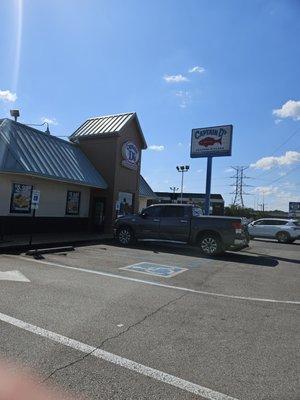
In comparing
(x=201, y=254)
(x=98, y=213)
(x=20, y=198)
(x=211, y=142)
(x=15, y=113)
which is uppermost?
(x=15, y=113)

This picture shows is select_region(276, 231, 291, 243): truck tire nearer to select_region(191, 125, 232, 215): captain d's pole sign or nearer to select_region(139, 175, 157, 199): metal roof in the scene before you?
select_region(191, 125, 232, 215): captain d's pole sign

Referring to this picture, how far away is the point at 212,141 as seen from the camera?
2597cm

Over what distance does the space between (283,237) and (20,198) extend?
17.5m

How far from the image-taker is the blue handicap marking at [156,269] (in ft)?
37.7

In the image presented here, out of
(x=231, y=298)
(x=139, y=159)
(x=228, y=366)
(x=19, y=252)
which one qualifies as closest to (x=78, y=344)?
(x=228, y=366)

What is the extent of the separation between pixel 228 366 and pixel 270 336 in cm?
152

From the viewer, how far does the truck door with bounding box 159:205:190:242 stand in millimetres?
16938

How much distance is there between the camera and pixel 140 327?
20.9ft

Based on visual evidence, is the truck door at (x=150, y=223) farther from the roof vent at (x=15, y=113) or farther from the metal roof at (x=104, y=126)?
the roof vent at (x=15, y=113)

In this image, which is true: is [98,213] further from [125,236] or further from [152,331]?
[152,331]

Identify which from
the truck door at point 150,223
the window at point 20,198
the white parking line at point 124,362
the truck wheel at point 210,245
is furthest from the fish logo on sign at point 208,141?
the white parking line at point 124,362

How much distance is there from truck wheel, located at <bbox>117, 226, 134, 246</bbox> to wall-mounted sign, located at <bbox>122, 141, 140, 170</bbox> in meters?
6.48

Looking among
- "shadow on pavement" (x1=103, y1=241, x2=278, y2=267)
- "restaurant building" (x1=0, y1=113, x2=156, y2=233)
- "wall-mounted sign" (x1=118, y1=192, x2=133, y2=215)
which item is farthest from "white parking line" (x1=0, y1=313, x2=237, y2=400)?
"wall-mounted sign" (x1=118, y1=192, x2=133, y2=215)

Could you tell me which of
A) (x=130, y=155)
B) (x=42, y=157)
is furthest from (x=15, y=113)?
(x=130, y=155)
